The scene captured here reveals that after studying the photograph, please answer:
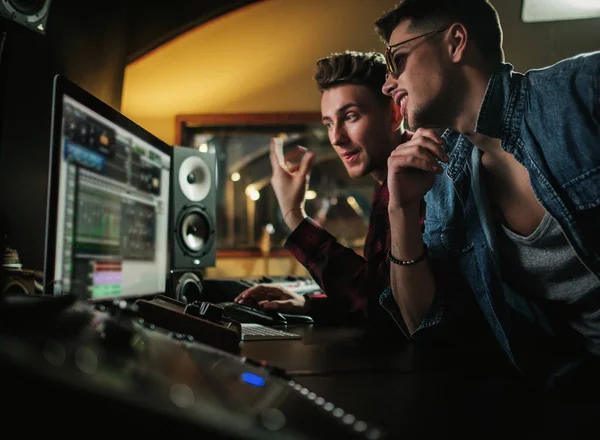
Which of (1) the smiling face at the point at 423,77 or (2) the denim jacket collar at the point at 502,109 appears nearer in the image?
(2) the denim jacket collar at the point at 502,109

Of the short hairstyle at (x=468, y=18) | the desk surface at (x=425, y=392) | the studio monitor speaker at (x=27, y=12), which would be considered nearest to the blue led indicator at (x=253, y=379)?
the desk surface at (x=425, y=392)

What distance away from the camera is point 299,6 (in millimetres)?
3621

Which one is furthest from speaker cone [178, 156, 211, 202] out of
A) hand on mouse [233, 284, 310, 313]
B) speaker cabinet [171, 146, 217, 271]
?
hand on mouse [233, 284, 310, 313]

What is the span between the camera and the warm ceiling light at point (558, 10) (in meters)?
3.35

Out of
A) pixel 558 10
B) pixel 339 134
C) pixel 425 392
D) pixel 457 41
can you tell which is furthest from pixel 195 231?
pixel 558 10

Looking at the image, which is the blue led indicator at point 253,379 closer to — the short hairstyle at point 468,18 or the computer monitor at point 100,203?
the computer monitor at point 100,203

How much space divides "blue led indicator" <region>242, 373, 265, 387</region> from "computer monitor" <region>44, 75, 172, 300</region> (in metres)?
0.55

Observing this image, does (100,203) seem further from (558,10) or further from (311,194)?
(558,10)

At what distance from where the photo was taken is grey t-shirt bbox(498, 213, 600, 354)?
0.96m

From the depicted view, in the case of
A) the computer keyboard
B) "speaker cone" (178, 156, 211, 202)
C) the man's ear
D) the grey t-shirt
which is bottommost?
the computer keyboard

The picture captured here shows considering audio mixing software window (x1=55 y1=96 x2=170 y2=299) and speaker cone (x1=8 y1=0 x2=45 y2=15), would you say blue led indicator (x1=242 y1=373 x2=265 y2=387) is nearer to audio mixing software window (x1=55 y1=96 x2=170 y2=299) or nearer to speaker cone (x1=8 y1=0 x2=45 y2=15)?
audio mixing software window (x1=55 y1=96 x2=170 y2=299)

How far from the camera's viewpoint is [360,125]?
6.50ft

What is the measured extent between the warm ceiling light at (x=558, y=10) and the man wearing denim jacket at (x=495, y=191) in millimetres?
2608

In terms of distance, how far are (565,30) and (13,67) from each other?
3.63 m
